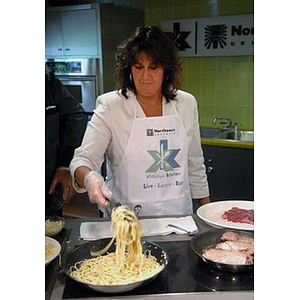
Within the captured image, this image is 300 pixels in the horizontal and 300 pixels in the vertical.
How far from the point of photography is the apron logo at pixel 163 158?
165cm

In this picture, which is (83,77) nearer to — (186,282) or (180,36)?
(180,36)

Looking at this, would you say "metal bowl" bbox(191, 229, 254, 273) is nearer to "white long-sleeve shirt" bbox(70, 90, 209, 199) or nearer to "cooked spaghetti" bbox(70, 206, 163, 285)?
"cooked spaghetti" bbox(70, 206, 163, 285)

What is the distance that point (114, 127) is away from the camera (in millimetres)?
1668

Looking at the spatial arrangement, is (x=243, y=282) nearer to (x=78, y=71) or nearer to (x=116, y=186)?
(x=116, y=186)

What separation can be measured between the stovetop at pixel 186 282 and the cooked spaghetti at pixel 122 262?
0.03m

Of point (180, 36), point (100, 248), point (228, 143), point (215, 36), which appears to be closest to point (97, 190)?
point (100, 248)

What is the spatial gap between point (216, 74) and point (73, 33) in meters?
1.23

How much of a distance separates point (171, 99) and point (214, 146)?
1337mm

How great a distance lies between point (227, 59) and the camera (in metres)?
3.45

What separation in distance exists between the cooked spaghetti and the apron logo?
0.48m

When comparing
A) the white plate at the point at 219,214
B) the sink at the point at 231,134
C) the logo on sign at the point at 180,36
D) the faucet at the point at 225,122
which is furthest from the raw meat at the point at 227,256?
the logo on sign at the point at 180,36
